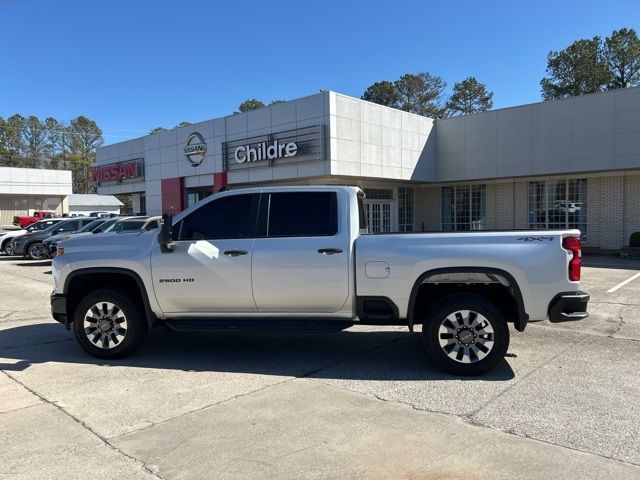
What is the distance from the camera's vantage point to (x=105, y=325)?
6.31 m

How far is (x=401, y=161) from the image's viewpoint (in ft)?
77.2

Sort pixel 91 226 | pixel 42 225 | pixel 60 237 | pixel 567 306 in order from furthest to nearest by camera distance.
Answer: pixel 42 225, pixel 91 226, pixel 60 237, pixel 567 306

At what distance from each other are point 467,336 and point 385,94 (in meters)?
55.3

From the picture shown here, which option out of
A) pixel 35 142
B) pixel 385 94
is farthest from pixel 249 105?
pixel 35 142

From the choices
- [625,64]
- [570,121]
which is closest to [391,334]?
[570,121]

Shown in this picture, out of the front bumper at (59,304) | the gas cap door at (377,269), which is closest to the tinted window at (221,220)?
the gas cap door at (377,269)

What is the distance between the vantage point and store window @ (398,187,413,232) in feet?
86.9

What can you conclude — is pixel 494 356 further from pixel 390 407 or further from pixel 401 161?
pixel 401 161

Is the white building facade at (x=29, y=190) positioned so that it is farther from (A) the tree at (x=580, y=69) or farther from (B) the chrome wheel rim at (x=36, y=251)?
(A) the tree at (x=580, y=69)

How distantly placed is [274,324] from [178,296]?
120 cm

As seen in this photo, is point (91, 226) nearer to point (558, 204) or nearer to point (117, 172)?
point (117, 172)

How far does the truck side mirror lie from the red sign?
26.5 metres

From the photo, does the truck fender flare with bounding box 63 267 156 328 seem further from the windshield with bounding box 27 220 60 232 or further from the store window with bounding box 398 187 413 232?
the store window with bounding box 398 187 413 232

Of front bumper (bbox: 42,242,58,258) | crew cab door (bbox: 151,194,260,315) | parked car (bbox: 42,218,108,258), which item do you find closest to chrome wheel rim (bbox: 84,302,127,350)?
crew cab door (bbox: 151,194,260,315)
